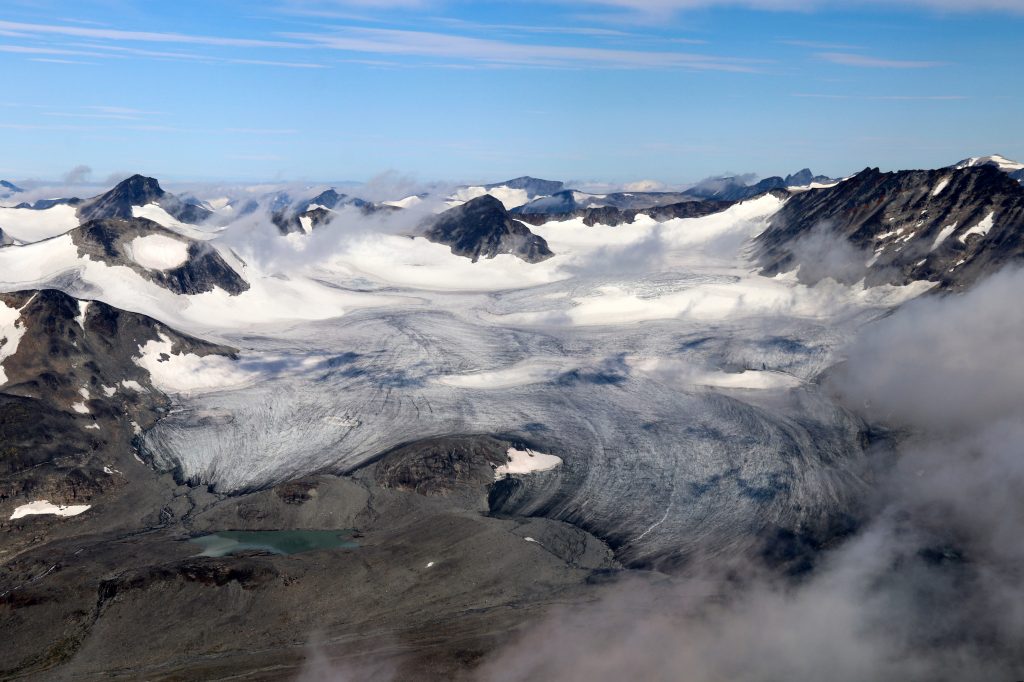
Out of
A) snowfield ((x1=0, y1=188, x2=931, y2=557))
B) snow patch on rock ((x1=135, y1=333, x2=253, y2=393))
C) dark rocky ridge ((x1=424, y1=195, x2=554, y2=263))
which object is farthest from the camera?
dark rocky ridge ((x1=424, y1=195, x2=554, y2=263))

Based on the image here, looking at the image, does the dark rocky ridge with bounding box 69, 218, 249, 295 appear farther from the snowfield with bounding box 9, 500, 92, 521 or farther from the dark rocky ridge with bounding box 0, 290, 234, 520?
the snowfield with bounding box 9, 500, 92, 521

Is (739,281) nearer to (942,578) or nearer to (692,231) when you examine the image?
(692,231)

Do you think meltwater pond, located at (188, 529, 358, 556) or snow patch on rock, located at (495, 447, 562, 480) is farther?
snow patch on rock, located at (495, 447, 562, 480)

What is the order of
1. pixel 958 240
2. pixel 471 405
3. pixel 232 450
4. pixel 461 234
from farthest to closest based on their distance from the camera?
pixel 461 234, pixel 958 240, pixel 471 405, pixel 232 450

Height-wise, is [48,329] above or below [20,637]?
above

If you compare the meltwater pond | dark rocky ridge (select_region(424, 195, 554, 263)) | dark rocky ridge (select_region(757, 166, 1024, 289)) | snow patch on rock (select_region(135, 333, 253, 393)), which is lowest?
the meltwater pond

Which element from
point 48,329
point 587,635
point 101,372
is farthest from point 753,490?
point 48,329

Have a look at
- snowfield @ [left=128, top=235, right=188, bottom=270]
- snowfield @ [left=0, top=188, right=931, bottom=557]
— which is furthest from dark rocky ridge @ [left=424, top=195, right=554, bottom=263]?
snowfield @ [left=128, top=235, right=188, bottom=270]
